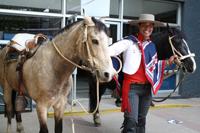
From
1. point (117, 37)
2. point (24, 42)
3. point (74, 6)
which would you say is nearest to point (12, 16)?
point (74, 6)

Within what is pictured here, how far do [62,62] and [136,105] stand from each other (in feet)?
3.72

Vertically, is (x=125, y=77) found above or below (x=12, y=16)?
below

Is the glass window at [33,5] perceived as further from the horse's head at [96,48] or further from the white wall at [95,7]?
the horse's head at [96,48]

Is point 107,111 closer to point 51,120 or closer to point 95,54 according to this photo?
point 51,120

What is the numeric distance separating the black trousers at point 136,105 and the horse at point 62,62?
82 centimetres

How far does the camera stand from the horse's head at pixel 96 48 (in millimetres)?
3229

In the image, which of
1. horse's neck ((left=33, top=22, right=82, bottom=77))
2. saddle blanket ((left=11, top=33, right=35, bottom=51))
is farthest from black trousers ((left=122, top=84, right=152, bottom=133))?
saddle blanket ((left=11, top=33, right=35, bottom=51))

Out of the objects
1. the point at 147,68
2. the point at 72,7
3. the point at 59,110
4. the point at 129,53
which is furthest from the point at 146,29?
the point at 72,7

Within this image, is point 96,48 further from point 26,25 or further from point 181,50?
point 26,25

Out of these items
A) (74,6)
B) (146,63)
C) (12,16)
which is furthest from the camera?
(74,6)

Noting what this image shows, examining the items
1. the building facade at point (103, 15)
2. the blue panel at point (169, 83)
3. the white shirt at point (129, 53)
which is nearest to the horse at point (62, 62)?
the white shirt at point (129, 53)

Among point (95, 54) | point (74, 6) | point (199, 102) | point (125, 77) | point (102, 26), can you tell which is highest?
point (74, 6)

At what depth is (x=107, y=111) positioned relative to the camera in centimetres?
774

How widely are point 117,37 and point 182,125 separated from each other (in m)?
3.77
